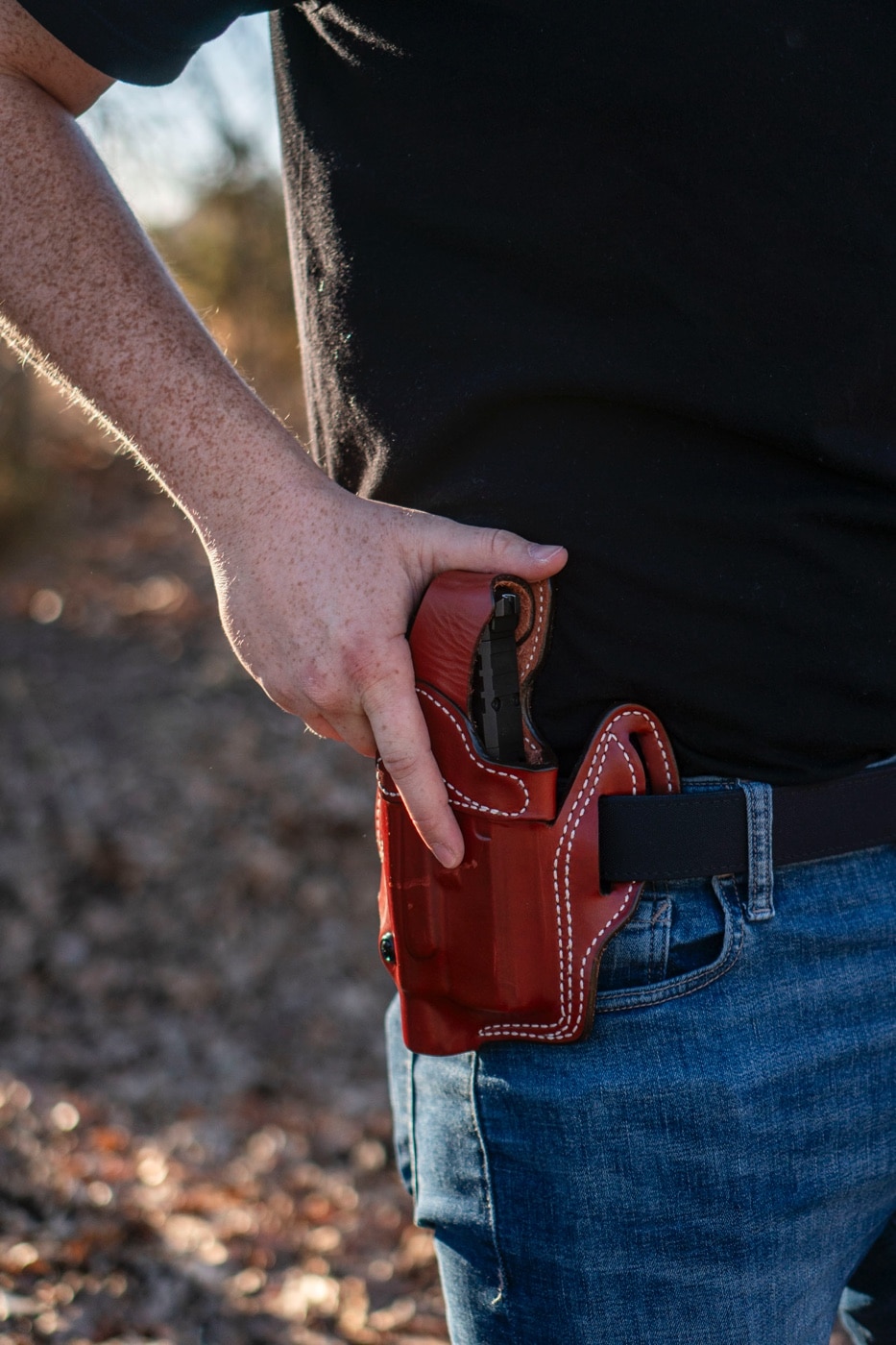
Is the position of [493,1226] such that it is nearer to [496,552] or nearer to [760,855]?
[760,855]

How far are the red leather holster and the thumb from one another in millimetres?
18

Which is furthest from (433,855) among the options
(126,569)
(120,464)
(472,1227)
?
(120,464)

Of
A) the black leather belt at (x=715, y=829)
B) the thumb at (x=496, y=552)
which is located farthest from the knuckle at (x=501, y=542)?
the black leather belt at (x=715, y=829)

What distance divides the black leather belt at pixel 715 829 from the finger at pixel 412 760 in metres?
0.19

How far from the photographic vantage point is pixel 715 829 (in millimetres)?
1225

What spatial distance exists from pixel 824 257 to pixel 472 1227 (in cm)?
119

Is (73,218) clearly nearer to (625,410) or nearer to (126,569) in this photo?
(625,410)

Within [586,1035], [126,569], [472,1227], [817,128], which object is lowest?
[126,569]

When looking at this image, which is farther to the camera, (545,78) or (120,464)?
(120,464)

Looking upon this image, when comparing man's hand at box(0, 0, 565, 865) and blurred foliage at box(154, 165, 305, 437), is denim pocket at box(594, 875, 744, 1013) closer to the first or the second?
man's hand at box(0, 0, 565, 865)

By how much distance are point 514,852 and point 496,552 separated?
368 mm

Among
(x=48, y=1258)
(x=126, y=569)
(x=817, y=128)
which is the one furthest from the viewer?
(x=126, y=569)

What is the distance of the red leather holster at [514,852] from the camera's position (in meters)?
1.22

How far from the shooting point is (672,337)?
3.87 feet
